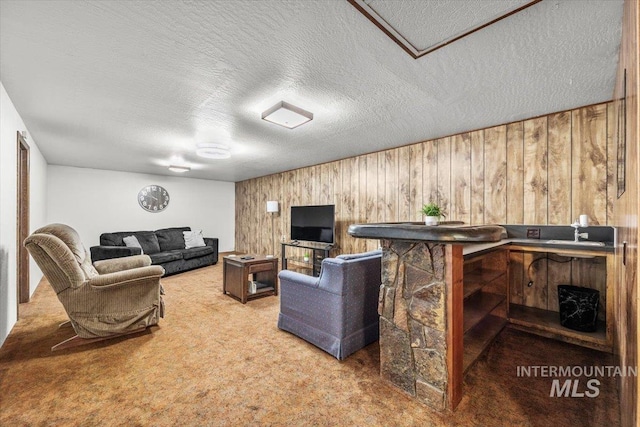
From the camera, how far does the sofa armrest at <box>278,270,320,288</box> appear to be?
2419 millimetres

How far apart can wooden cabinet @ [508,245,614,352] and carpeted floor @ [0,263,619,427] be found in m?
0.12

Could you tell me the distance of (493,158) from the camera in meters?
3.24

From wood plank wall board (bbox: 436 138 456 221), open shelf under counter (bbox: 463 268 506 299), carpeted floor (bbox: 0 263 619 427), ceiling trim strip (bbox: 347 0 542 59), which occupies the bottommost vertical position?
carpeted floor (bbox: 0 263 619 427)

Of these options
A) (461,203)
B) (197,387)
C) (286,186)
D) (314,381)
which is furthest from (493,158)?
(286,186)

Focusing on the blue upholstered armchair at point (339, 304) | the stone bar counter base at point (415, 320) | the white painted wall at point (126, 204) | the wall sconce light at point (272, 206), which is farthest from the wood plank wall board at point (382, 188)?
the white painted wall at point (126, 204)

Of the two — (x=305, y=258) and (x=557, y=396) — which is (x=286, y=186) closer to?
(x=305, y=258)

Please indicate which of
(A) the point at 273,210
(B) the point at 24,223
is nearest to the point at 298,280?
(B) the point at 24,223

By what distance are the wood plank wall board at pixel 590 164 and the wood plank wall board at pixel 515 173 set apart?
429 mm

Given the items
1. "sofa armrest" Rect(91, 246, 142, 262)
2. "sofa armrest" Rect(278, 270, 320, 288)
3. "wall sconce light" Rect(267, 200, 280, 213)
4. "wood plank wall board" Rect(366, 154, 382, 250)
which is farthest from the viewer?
"wall sconce light" Rect(267, 200, 280, 213)

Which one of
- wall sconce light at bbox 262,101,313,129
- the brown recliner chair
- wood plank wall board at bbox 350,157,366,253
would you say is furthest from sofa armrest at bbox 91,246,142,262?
wood plank wall board at bbox 350,157,366,253

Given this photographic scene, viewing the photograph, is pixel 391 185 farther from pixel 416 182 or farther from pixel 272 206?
pixel 272 206

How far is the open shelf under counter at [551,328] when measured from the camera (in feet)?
7.46

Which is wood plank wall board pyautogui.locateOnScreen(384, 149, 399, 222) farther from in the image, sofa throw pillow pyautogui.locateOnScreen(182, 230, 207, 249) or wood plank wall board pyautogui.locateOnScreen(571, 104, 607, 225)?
sofa throw pillow pyautogui.locateOnScreen(182, 230, 207, 249)

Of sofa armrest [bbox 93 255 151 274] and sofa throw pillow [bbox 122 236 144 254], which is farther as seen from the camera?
sofa throw pillow [bbox 122 236 144 254]
